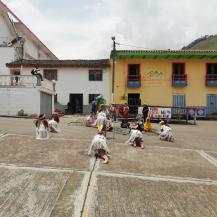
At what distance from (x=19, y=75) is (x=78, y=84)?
8.94 metres

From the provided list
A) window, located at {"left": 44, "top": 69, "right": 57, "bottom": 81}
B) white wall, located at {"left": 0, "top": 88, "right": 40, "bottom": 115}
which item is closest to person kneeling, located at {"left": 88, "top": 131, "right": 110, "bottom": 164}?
white wall, located at {"left": 0, "top": 88, "right": 40, "bottom": 115}

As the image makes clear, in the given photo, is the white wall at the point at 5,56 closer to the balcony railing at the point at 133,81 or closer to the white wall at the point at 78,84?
the white wall at the point at 78,84

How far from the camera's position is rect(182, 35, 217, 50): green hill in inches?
3543

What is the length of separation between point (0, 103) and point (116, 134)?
8.59 m

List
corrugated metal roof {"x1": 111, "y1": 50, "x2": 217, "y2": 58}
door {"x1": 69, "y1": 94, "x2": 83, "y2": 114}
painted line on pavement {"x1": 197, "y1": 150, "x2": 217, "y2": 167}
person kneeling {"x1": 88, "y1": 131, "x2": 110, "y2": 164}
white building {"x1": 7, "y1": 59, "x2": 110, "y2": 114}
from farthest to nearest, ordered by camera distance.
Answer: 1. door {"x1": 69, "y1": 94, "x2": 83, "y2": 114}
2. white building {"x1": 7, "y1": 59, "x2": 110, "y2": 114}
3. corrugated metal roof {"x1": 111, "y1": 50, "x2": 217, "y2": 58}
4. painted line on pavement {"x1": 197, "y1": 150, "x2": 217, "y2": 167}
5. person kneeling {"x1": 88, "y1": 131, "x2": 110, "y2": 164}

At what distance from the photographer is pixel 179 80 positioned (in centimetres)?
2772

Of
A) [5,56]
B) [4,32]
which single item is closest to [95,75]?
[5,56]

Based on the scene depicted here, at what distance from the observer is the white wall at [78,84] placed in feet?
90.7

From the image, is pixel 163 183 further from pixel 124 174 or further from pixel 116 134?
pixel 116 134

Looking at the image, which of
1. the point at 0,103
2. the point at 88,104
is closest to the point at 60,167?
the point at 0,103

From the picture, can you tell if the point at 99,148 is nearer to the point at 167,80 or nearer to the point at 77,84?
the point at 77,84

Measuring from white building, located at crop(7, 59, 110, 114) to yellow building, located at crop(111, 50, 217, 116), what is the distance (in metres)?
1.17

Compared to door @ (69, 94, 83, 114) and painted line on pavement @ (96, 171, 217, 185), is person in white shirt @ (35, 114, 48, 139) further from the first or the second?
door @ (69, 94, 83, 114)

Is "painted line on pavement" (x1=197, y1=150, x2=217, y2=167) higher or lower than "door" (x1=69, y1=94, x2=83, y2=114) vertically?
lower
